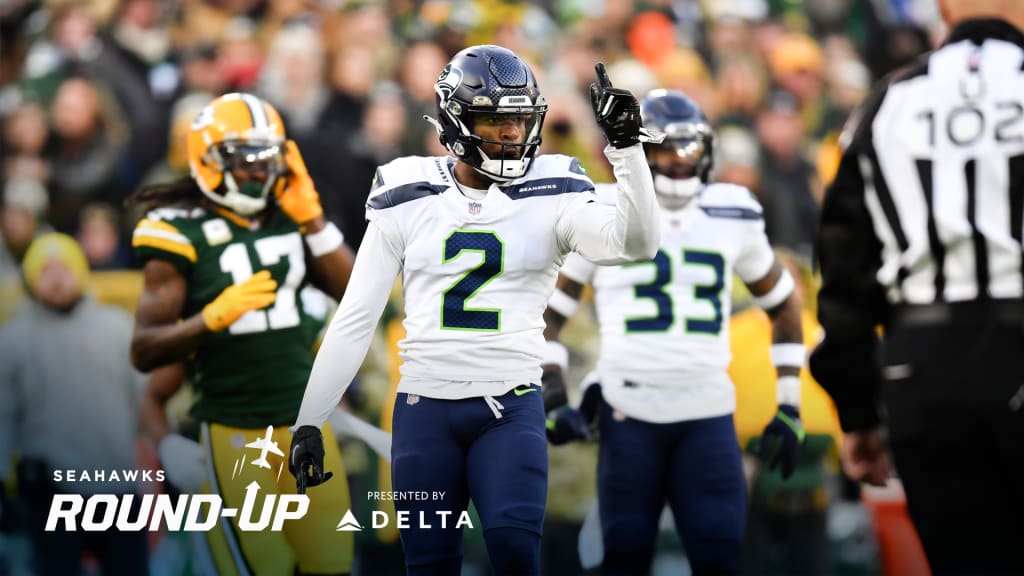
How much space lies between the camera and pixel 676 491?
5980 mm

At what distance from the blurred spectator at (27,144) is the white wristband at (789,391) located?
4387 mm

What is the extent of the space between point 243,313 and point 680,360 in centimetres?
174

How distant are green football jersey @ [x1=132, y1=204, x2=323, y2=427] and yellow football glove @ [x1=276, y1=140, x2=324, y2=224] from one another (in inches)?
3.1

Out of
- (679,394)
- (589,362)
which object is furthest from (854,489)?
(679,394)

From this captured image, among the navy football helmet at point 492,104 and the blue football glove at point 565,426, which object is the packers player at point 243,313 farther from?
the navy football helmet at point 492,104

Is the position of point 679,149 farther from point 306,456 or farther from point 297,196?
point 306,456

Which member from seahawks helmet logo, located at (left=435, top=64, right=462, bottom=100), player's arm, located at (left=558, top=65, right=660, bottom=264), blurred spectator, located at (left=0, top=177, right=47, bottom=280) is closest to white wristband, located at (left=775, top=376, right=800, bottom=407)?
player's arm, located at (left=558, top=65, right=660, bottom=264)

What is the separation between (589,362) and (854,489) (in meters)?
1.74

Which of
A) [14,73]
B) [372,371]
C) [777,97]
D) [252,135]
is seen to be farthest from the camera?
[777,97]

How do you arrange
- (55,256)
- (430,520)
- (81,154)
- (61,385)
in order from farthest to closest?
(81,154), (55,256), (61,385), (430,520)

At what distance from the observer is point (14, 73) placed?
9.25 meters

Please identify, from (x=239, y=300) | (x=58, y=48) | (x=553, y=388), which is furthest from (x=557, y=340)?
(x=58, y=48)

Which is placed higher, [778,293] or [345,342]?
[345,342]

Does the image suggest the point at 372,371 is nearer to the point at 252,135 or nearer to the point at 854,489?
the point at 252,135
